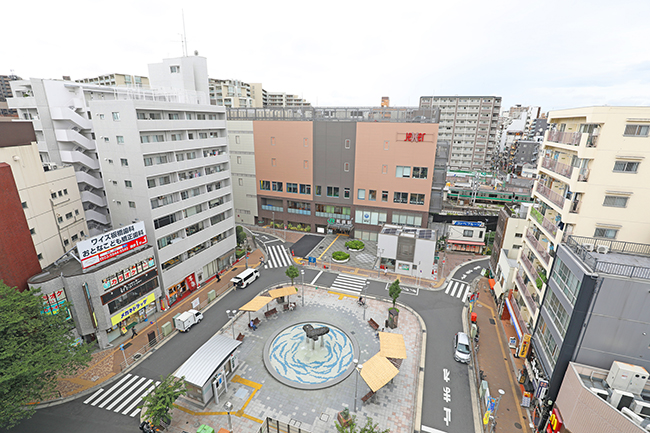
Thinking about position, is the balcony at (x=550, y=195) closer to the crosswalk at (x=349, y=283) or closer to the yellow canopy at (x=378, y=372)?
the yellow canopy at (x=378, y=372)

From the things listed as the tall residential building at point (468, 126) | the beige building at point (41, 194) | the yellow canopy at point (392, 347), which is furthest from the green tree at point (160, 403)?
the tall residential building at point (468, 126)

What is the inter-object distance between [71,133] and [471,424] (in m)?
62.3

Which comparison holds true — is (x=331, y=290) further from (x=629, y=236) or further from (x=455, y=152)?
(x=455, y=152)

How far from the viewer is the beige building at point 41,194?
2705 centimetres

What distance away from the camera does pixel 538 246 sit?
29516 millimetres

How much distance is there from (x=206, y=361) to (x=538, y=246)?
3363 cm

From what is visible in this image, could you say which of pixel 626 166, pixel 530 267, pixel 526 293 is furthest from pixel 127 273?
pixel 626 166

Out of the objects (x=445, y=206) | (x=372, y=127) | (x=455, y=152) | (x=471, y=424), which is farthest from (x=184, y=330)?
(x=455, y=152)

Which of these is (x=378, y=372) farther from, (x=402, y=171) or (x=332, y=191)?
(x=332, y=191)

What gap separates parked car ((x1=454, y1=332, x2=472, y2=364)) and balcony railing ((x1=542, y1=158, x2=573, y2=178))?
59.5 ft

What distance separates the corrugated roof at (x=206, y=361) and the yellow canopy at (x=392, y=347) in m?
13.7

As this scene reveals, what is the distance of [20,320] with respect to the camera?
68.1 feet

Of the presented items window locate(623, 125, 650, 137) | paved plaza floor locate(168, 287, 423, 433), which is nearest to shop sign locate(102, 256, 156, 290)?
paved plaza floor locate(168, 287, 423, 433)

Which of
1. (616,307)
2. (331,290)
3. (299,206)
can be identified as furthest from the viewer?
(299,206)
